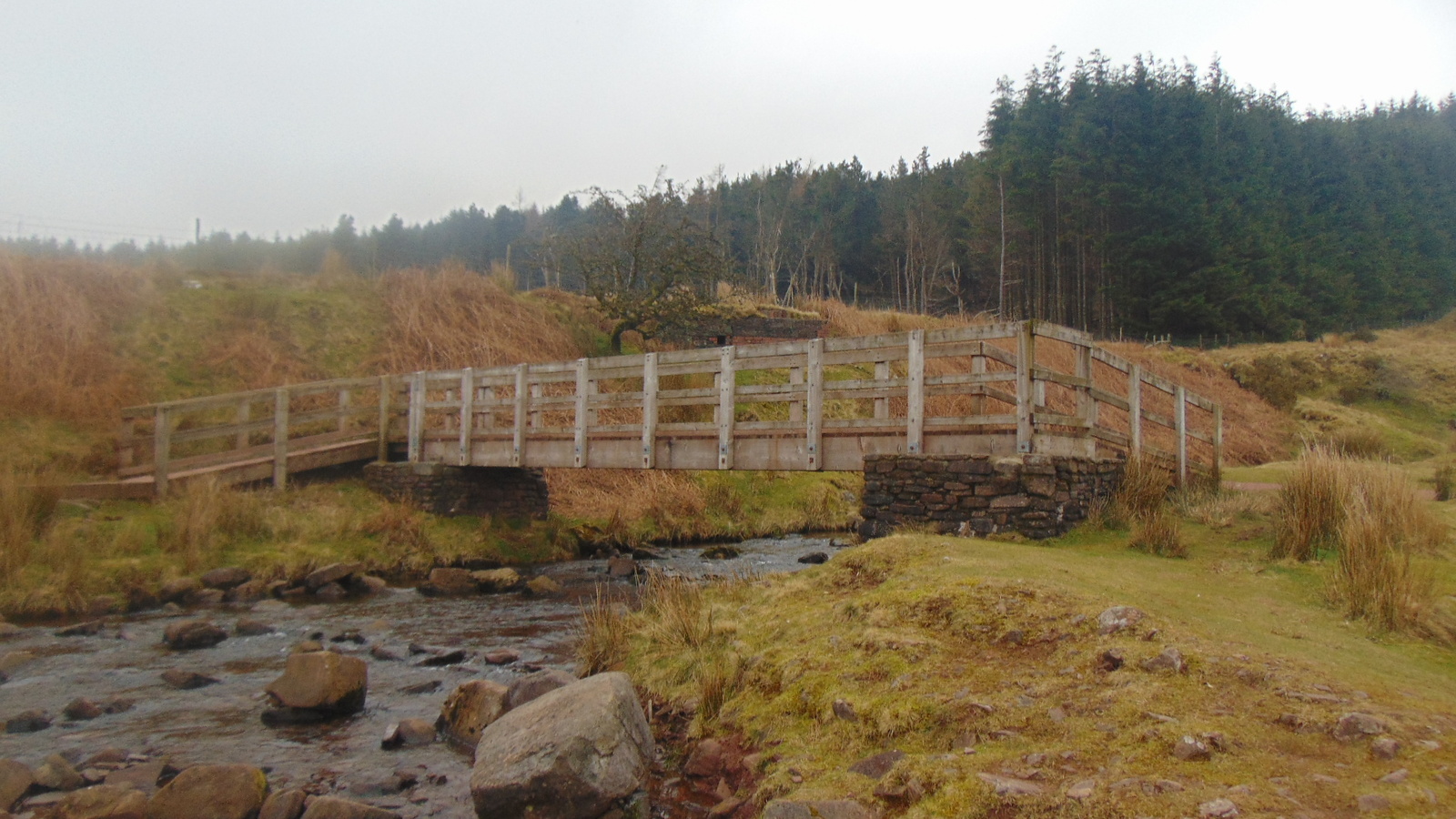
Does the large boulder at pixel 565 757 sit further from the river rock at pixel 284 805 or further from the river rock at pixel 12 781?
the river rock at pixel 12 781

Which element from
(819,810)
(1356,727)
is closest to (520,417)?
(819,810)

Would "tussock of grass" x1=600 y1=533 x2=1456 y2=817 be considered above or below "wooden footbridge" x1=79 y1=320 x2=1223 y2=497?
below

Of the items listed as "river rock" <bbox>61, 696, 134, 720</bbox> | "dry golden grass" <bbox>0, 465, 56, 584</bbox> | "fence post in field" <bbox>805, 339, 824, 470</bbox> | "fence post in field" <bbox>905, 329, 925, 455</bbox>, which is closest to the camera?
"river rock" <bbox>61, 696, 134, 720</bbox>

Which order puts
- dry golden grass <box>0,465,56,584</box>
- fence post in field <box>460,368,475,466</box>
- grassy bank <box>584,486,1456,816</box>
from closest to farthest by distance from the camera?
grassy bank <box>584,486,1456,816</box> < dry golden grass <box>0,465,56,584</box> < fence post in field <box>460,368,475,466</box>

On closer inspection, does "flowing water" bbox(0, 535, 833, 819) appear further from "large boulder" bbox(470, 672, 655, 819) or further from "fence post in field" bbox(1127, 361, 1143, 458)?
"fence post in field" bbox(1127, 361, 1143, 458)

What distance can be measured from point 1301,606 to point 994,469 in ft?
11.3

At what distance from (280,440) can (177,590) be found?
475 centimetres

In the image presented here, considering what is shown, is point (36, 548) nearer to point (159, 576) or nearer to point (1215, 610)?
point (159, 576)

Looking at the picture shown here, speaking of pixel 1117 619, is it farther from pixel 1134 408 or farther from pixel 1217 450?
pixel 1217 450

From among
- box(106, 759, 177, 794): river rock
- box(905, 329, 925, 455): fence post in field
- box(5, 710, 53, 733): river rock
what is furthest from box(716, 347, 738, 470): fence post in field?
box(5, 710, 53, 733): river rock

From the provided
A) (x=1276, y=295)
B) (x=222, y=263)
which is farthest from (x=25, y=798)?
(x=1276, y=295)

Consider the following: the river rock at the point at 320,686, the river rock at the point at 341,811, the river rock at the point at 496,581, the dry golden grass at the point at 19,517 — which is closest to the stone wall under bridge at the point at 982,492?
the river rock at the point at 320,686

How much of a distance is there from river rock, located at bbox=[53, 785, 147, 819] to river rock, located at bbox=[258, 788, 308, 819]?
Result: 685 millimetres

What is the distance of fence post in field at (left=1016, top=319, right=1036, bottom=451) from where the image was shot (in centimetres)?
947
